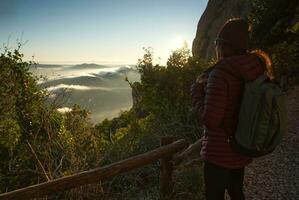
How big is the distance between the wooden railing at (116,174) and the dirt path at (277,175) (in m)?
1.43

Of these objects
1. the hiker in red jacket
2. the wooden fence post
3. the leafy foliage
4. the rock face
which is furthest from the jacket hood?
the rock face

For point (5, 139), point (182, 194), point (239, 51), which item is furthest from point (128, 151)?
point (5, 139)

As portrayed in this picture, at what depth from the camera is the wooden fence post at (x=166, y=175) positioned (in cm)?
494

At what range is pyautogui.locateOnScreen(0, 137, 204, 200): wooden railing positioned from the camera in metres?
3.37

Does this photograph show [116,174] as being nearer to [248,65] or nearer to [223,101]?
[223,101]

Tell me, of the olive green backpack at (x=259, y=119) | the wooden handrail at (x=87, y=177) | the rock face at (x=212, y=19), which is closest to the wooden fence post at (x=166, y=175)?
the wooden handrail at (x=87, y=177)

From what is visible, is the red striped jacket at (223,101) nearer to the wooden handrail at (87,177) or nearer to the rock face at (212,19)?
the wooden handrail at (87,177)

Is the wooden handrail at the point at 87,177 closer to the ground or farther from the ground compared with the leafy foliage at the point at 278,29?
closer to the ground

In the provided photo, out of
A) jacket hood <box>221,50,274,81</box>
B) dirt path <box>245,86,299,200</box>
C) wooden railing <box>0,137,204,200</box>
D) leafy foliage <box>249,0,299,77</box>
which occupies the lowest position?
dirt path <box>245,86,299,200</box>

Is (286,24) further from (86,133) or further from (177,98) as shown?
(86,133)

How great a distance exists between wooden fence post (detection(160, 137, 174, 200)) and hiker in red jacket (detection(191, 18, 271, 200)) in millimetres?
1935

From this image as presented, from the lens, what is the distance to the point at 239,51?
9.27 feet

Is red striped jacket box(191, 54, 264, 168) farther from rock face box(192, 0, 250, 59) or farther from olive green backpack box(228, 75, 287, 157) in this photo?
rock face box(192, 0, 250, 59)

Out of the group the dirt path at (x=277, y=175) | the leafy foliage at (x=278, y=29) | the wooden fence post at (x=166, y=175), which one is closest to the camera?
the wooden fence post at (x=166, y=175)
